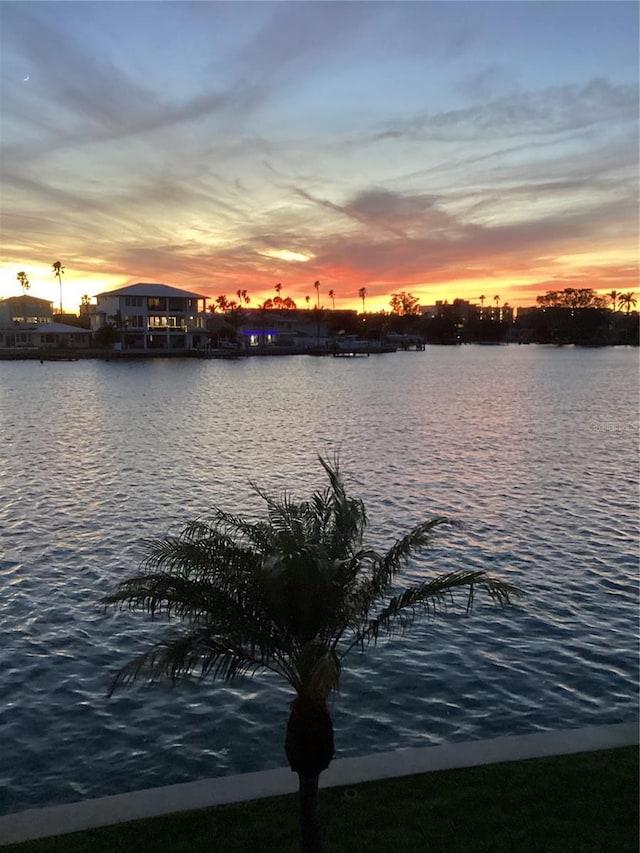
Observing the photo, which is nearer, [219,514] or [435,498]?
[219,514]

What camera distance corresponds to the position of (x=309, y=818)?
8.92 metres

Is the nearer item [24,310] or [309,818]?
[309,818]

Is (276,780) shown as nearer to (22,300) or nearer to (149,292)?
(149,292)

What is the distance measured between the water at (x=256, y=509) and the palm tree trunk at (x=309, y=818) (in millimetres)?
4244

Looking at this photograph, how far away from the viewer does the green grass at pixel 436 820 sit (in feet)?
30.1

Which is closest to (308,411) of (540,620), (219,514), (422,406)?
(422,406)

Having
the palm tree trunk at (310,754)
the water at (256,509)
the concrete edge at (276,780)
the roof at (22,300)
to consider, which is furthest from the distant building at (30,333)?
the palm tree trunk at (310,754)

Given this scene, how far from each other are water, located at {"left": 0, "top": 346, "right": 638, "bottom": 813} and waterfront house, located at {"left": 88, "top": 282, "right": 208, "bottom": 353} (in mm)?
90682

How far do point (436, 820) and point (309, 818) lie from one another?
2014 millimetres

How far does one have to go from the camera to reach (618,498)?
34594 millimetres

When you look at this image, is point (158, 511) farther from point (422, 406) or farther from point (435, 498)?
point (422, 406)

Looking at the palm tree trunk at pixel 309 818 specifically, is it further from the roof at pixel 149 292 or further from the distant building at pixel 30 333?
the distant building at pixel 30 333

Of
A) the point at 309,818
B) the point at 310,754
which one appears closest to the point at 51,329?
the point at 310,754

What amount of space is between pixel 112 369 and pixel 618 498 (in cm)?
10453
